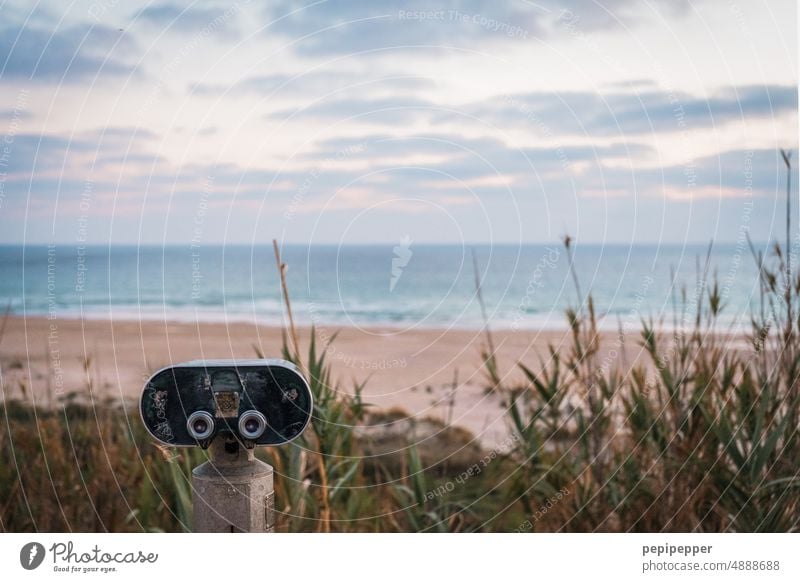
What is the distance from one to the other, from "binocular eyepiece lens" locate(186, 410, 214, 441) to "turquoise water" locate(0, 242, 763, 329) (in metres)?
6.36

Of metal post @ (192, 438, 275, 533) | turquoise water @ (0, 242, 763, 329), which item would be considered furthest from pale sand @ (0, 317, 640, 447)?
metal post @ (192, 438, 275, 533)

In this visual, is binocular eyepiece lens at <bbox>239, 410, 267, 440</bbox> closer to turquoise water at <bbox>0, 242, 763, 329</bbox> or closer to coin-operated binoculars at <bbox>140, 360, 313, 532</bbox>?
coin-operated binoculars at <bbox>140, 360, 313, 532</bbox>

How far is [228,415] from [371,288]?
1483 centimetres

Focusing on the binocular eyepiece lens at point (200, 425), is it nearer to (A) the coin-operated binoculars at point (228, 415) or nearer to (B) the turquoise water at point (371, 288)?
(A) the coin-operated binoculars at point (228, 415)

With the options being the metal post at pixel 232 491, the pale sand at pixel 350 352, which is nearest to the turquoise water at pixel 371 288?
the pale sand at pixel 350 352

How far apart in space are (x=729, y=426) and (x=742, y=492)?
8.4 inches

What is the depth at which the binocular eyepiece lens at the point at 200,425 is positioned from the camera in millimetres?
1762

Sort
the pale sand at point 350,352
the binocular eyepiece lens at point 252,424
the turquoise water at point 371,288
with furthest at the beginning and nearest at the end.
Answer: the turquoise water at point 371,288, the pale sand at point 350,352, the binocular eyepiece lens at point 252,424

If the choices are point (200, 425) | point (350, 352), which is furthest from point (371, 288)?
point (200, 425)

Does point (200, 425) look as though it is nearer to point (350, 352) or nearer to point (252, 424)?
point (252, 424)

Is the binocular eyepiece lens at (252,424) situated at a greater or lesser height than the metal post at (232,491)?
greater

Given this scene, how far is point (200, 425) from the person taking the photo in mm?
1771

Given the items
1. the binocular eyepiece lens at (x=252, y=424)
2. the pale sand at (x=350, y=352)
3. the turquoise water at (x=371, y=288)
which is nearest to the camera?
the binocular eyepiece lens at (x=252, y=424)
